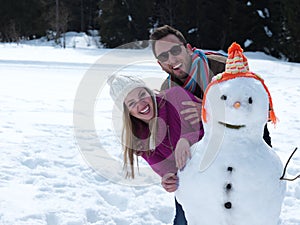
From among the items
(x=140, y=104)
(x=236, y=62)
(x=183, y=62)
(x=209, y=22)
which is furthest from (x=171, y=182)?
(x=209, y=22)

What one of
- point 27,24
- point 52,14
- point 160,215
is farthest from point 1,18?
point 160,215

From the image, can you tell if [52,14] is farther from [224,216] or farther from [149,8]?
[224,216]

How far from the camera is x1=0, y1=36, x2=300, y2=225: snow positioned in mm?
2891

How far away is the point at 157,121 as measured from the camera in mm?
1771

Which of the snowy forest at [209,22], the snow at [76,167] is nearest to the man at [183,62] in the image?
the snow at [76,167]

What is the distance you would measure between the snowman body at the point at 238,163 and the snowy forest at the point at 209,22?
596 inches

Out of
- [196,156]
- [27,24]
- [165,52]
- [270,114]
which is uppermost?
[165,52]

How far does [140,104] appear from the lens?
5.76 feet

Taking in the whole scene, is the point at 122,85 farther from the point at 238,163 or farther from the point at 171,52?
the point at 238,163

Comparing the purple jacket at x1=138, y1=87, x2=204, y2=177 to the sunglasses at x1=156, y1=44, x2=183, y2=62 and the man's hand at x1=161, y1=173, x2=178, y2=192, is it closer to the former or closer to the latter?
the man's hand at x1=161, y1=173, x2=178, y2=192

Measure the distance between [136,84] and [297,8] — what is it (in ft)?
49.7

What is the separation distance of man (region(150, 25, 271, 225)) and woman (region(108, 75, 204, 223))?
0.17 m

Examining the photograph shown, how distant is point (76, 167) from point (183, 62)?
2244mm

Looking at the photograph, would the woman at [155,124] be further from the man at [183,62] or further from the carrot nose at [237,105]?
the carrot nose at [237,105]
